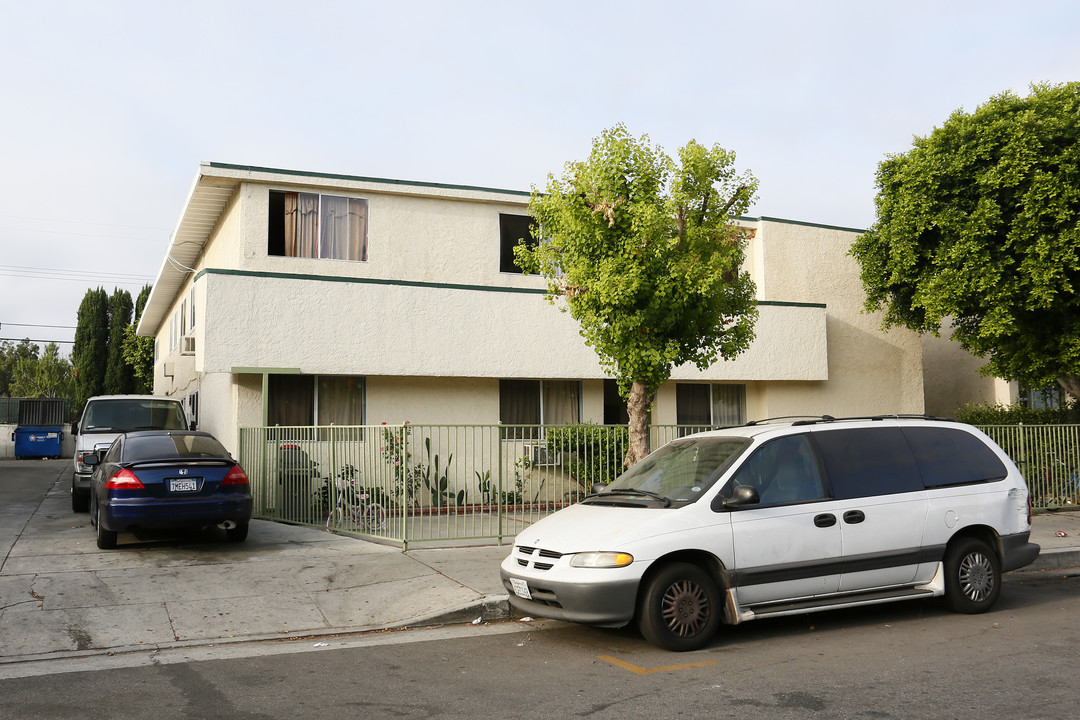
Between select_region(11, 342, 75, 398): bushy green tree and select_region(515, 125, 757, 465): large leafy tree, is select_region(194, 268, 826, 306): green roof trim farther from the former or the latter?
select_region(11, 342, 75, 398): bushy green tree

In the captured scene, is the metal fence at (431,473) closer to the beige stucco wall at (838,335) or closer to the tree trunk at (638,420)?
the tree trunk at (638,420)

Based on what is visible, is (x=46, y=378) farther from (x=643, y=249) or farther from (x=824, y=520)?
(x=824, y=520)

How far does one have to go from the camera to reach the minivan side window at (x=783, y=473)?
7406 mm

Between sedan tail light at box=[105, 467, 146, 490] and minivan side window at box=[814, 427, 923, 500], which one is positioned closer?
minivan side window at box=[814, 427, 923, 500]

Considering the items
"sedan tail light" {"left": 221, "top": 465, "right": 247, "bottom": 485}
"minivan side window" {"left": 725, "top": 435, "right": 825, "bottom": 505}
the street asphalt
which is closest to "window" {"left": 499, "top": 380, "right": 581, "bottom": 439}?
the street asphalt

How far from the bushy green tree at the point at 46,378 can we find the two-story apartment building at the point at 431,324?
42.6 meters

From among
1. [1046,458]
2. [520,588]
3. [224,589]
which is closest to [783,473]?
[520,588]

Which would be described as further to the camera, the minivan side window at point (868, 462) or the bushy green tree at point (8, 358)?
the bushy green tree at point (8, 358)

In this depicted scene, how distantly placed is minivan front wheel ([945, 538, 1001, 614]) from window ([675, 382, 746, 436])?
1019cm

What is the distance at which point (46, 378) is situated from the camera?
56094 mm

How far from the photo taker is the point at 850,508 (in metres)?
7.51

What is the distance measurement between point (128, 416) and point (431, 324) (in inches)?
223

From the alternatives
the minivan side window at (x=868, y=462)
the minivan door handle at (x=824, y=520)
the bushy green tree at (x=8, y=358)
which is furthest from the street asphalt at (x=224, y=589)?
Result: the bushy green tree at (x=8, y=358)

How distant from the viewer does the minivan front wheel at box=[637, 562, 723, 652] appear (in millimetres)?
6742
